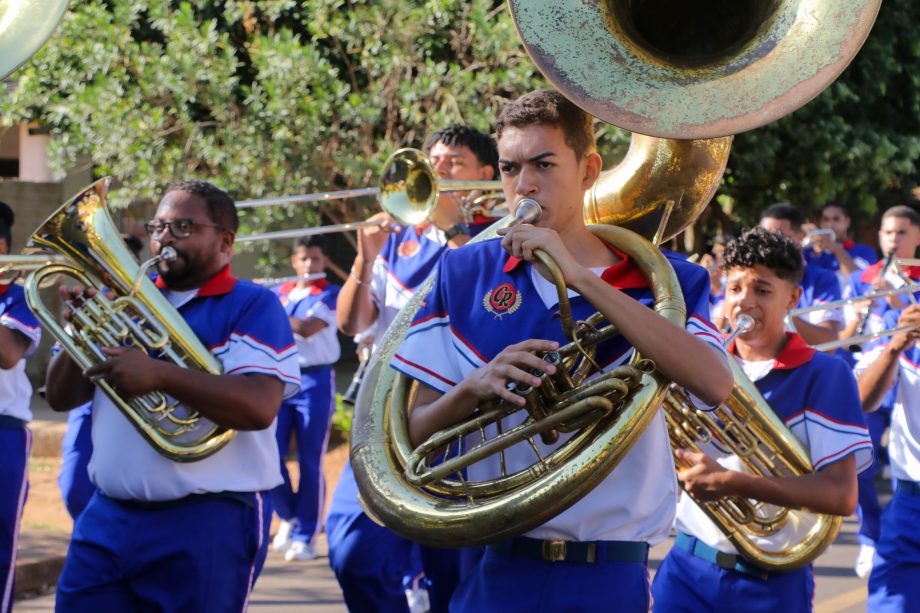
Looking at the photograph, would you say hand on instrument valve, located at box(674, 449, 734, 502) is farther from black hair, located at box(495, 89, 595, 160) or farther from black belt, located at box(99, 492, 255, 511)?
black belt, located at box(99, 492, 255, 511)

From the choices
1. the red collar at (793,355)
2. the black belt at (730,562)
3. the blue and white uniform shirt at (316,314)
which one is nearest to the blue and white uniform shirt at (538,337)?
the black belt at (730,562)

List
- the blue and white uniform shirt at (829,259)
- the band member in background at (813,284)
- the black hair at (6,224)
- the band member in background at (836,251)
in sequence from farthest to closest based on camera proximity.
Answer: the blue and white uniform shirt at (829,259) → the band member in background at (836,251) → the band member in background at (813,284) → the black hair at (6,224)

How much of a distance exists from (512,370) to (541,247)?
260 mm

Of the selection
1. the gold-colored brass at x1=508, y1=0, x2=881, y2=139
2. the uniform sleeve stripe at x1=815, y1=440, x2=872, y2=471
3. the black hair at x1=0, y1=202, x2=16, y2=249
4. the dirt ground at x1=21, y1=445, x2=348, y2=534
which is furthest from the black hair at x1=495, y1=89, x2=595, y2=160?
the dirt ground at x1=21, y1=445, x2=348, y2=534

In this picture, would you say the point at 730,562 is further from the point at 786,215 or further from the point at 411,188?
the point at 786,215

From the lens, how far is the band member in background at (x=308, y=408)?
814 centimetres

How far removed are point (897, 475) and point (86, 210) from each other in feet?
10.1

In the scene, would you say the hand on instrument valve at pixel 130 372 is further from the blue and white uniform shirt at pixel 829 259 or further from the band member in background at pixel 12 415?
the blue and white uniform shirt at pixel 829 259

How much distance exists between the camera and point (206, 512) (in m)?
4.16

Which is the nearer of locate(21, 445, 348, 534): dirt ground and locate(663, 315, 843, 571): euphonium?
locate(663, 315, 843, 571): euphonium

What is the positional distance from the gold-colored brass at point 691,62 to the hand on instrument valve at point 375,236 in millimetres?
2368

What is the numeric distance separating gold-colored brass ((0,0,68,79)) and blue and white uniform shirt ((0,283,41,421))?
6.18 ft

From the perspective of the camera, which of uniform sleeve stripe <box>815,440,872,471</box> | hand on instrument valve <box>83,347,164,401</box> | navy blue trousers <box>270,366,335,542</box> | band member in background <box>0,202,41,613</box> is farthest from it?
navy blue trousers <box>270,366,335,542</box>

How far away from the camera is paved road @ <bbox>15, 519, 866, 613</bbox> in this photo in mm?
6742
